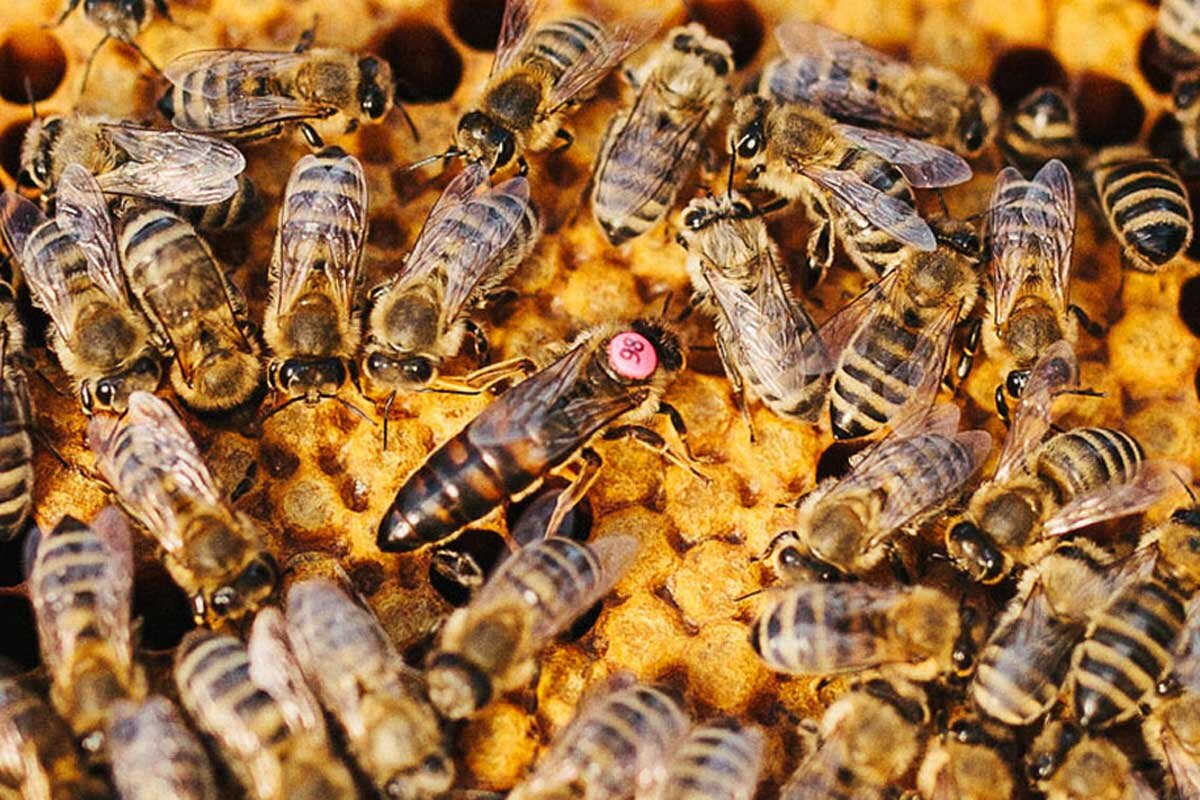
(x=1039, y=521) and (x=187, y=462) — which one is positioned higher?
(x=187, y=462)

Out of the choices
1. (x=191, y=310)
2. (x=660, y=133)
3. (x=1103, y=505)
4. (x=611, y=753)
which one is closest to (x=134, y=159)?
(x=191, y=310)

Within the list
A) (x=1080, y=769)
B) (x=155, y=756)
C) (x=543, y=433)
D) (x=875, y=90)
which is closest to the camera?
(x=155, y=756)

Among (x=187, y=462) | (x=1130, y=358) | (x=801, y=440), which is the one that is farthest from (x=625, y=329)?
(x=1130, y=358)

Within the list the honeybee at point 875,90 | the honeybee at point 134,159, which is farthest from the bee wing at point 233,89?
the honeybee at point 875,90

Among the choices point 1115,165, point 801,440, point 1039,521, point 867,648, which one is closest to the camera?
point 867,648

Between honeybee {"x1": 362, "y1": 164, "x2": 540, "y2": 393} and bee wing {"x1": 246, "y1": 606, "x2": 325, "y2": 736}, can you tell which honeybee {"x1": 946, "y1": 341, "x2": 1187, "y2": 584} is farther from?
bee wing {"x1": 246, "y1": 606, "x2": 325, "y2": 736}

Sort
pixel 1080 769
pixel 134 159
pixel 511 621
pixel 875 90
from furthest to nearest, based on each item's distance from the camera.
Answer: pixel 875 90 < pixel 134 159 < pixel 1080 769 < pixel 511 621

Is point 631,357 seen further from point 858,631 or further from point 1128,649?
point 1128,649

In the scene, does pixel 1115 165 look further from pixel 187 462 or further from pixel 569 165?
pixel 187 462
